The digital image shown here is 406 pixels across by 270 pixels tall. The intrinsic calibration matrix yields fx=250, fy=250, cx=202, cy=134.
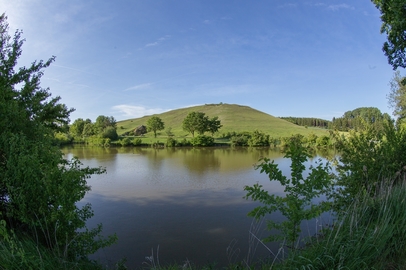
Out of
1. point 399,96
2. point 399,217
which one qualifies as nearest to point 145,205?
point 399,217

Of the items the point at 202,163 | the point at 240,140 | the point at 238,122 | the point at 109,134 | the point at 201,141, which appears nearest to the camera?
the point at 202,163

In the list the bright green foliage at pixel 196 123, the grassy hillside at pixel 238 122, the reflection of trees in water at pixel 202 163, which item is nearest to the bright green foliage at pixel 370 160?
the reflection of trees in water at pixel 202 163

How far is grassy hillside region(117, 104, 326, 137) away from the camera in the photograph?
8088 cm

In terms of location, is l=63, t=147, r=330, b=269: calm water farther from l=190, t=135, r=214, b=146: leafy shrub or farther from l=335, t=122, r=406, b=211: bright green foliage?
l=190, t=135, r=214, b=146: leafy shrub

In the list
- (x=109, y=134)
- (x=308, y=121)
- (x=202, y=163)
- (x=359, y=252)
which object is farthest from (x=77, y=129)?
(x=308, y=121)

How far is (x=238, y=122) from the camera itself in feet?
296

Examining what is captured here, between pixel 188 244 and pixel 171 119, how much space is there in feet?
324

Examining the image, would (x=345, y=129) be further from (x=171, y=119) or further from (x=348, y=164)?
(x=171, y=119)

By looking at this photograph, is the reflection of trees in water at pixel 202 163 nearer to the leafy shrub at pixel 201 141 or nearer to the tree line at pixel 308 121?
the leafy shrub at pixel 201 141

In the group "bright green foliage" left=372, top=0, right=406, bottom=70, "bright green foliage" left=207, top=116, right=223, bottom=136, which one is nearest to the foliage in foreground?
"bright green foliage" left=372, top=0, right=406, bottom=70

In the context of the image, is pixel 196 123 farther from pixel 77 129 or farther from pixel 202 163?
pixel 202 163

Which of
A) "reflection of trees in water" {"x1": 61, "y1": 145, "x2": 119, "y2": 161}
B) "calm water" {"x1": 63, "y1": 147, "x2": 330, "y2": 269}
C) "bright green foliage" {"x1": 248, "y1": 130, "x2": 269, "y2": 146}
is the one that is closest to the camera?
"calm water" {"x1": 63, "y1": 147, "x2": 330, "y2": 269}

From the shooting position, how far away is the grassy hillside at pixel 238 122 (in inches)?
3184

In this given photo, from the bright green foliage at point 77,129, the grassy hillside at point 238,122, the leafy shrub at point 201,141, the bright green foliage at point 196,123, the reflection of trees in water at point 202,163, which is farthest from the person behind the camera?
the grassy hillside at point 238,122
